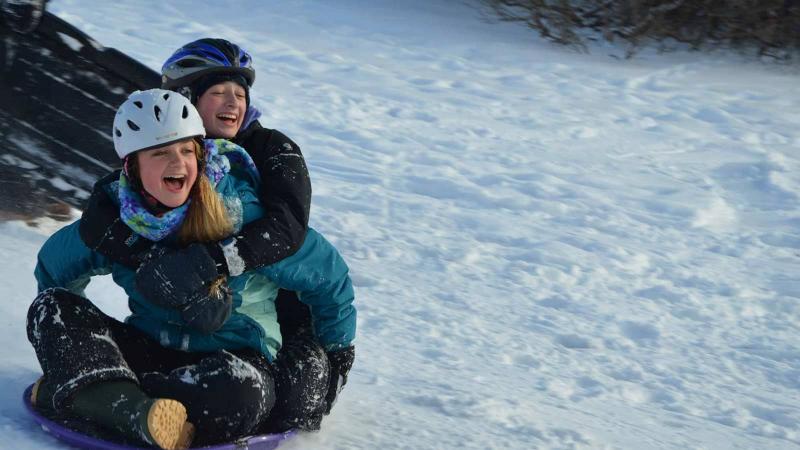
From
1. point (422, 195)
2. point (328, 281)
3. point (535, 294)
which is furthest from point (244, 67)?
point (422, 195)

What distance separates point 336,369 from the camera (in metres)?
3.61

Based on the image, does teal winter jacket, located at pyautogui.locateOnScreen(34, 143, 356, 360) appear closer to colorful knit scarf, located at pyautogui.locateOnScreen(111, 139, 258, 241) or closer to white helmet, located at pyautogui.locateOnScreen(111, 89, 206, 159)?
colorful knit scarf, located at pyautogui.locateOnScreen(111, 139, 258, 241)

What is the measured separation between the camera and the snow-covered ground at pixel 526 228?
162 inches

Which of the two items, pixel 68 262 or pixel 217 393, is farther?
pixel 68 262

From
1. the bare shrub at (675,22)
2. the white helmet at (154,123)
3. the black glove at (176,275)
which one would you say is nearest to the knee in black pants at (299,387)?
the black glove at (176,275)

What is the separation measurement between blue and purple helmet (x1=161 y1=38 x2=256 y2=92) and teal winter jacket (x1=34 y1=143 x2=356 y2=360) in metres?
0.44

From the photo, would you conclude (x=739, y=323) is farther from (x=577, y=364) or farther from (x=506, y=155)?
(x=506, y=155)

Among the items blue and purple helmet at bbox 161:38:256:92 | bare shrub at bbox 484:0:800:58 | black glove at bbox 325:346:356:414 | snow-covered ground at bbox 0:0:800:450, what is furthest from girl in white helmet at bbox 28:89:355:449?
bare shrub at bbox 484:0:800:58

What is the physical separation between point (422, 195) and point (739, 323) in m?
2.23

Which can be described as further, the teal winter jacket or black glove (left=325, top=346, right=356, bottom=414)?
black glove (left=325, top=346, right=356, bottom=414)

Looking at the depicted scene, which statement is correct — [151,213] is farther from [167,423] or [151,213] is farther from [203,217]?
[167,423]

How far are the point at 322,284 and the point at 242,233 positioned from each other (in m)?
0.34

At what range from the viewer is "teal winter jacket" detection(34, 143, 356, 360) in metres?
3.32

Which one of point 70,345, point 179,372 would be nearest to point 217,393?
point 179,372
